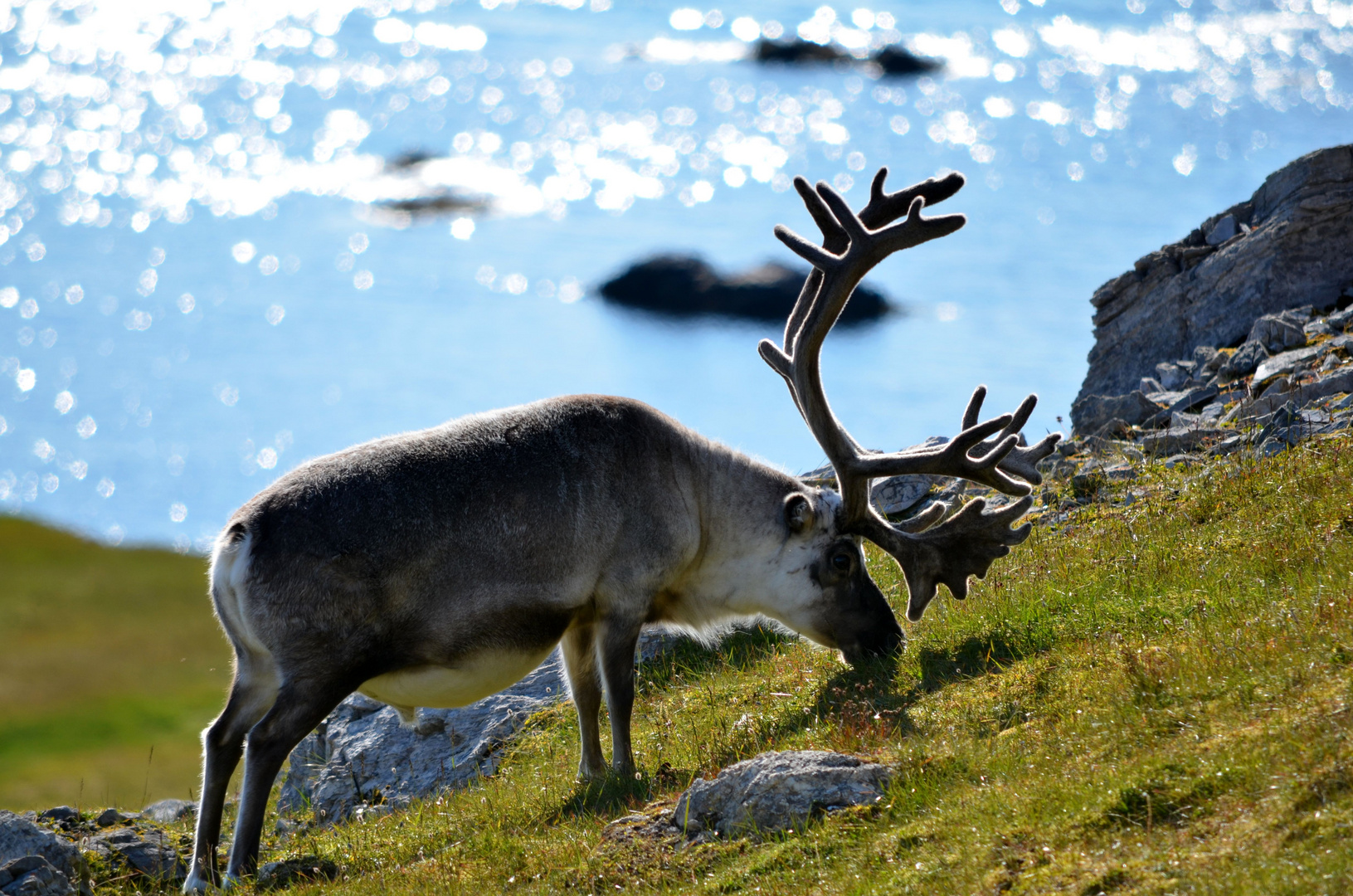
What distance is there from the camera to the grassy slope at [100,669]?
962 inches

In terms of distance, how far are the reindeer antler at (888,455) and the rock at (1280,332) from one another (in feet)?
13.5

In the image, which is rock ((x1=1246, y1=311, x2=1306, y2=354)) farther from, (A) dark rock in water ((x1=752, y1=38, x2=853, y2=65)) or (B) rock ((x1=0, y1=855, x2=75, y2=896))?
(A) dark rock in water ((x1=752, y1=38, x2=853, y2=65))

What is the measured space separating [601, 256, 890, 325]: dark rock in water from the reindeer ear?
24795 mm

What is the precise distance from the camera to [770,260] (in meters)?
36.1

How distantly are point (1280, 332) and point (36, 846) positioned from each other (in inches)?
436

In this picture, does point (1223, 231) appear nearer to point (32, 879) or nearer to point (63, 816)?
point (63, 816)

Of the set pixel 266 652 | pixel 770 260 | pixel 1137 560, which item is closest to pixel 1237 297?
pixel 1137 560

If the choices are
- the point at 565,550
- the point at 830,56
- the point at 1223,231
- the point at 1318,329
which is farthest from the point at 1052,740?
the point at 830,56

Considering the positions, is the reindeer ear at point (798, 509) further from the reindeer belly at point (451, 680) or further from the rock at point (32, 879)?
the rock at point (32, 879)

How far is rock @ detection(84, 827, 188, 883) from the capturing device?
7.85 metres

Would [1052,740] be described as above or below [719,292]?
below

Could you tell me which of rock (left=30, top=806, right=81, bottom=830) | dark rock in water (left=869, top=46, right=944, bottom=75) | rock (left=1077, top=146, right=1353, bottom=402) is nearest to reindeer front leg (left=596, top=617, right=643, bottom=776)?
rock (left=30, top=806, right=81, bottom=830)

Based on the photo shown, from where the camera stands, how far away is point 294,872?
7.01 metres

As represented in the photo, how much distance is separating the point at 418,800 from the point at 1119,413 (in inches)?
308
